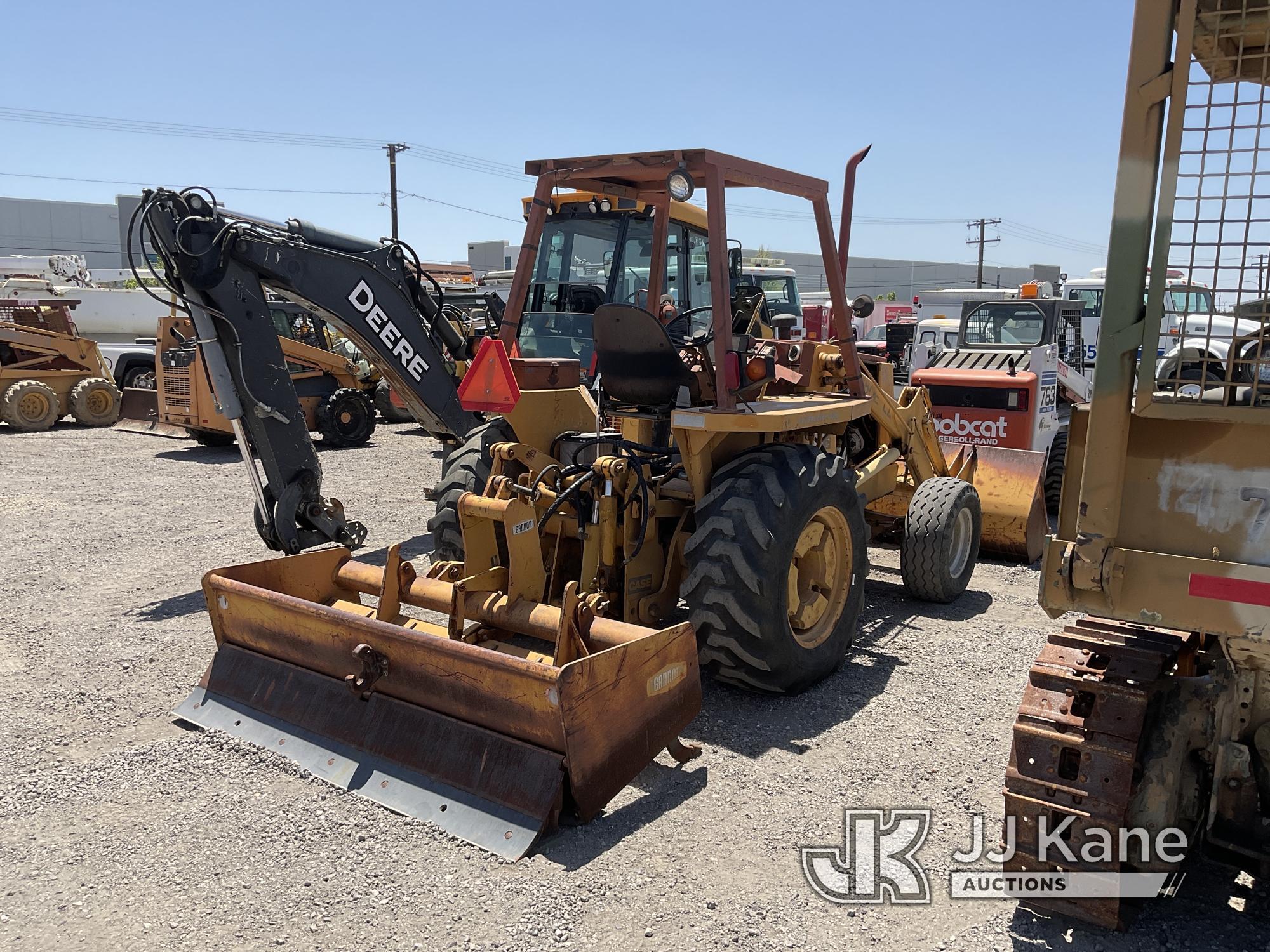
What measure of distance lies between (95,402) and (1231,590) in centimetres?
1788

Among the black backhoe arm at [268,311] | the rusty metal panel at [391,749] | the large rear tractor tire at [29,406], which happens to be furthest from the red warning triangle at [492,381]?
the large rear tractor tire at [29,406]

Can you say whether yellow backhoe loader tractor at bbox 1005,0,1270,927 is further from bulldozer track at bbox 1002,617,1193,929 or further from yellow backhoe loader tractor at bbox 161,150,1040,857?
yellow backhoe loader tractor at bbox 161,150,1040,857

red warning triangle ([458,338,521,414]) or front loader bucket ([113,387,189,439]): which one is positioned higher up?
red warning triangle ([458,338,521,414])

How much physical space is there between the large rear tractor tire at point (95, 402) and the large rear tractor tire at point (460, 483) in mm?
13606

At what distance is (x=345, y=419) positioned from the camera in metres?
14.3

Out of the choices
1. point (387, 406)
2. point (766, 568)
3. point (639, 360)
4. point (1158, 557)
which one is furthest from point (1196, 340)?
point (387, 406)

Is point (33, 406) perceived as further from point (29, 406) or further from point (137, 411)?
point (137, 411)

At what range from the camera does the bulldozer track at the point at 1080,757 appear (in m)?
2.73

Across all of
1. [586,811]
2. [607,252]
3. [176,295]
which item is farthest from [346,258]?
[586,811]

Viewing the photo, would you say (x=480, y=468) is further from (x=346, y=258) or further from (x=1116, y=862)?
(x=1116, y=862)

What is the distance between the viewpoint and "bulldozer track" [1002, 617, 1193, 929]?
2.73 m

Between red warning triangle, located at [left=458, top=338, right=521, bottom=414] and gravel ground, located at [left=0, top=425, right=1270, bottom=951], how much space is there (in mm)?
1817

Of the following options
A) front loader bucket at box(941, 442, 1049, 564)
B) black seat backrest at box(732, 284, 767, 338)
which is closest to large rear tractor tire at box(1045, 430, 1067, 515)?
front loader bucket at box(941, 442, 1049, 564)

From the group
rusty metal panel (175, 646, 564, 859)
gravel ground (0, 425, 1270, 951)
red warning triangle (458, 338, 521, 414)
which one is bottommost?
gravel ground (0, 425, 1270, 951)
